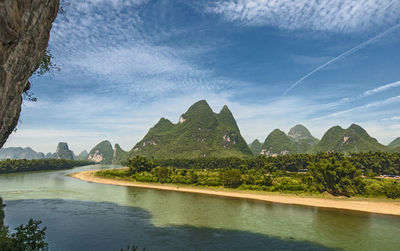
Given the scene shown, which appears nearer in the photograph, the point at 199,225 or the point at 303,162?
the point at 199,225

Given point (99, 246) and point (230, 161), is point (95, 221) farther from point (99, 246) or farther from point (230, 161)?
point (230, 161)

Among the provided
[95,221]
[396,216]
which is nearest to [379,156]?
[396,216]

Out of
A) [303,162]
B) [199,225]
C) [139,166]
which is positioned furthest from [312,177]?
[139,166]

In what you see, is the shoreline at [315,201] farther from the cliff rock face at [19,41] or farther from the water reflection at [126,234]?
the cliff rock face at [19,41]

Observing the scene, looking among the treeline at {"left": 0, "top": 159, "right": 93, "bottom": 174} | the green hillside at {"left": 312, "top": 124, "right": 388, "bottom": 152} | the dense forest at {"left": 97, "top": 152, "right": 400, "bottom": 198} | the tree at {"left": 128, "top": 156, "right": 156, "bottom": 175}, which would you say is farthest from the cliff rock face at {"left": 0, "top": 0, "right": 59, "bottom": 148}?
the green hillside at {"left": 312, "top": 124, "right": 388, "bottom": 152}

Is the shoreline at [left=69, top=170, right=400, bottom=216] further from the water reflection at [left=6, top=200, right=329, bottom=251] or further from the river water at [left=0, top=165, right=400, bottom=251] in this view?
the water reflection at [left=6, top=200, right=329, bottom=251]

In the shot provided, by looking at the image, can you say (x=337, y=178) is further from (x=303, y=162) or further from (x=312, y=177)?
(x=303, y=162)
